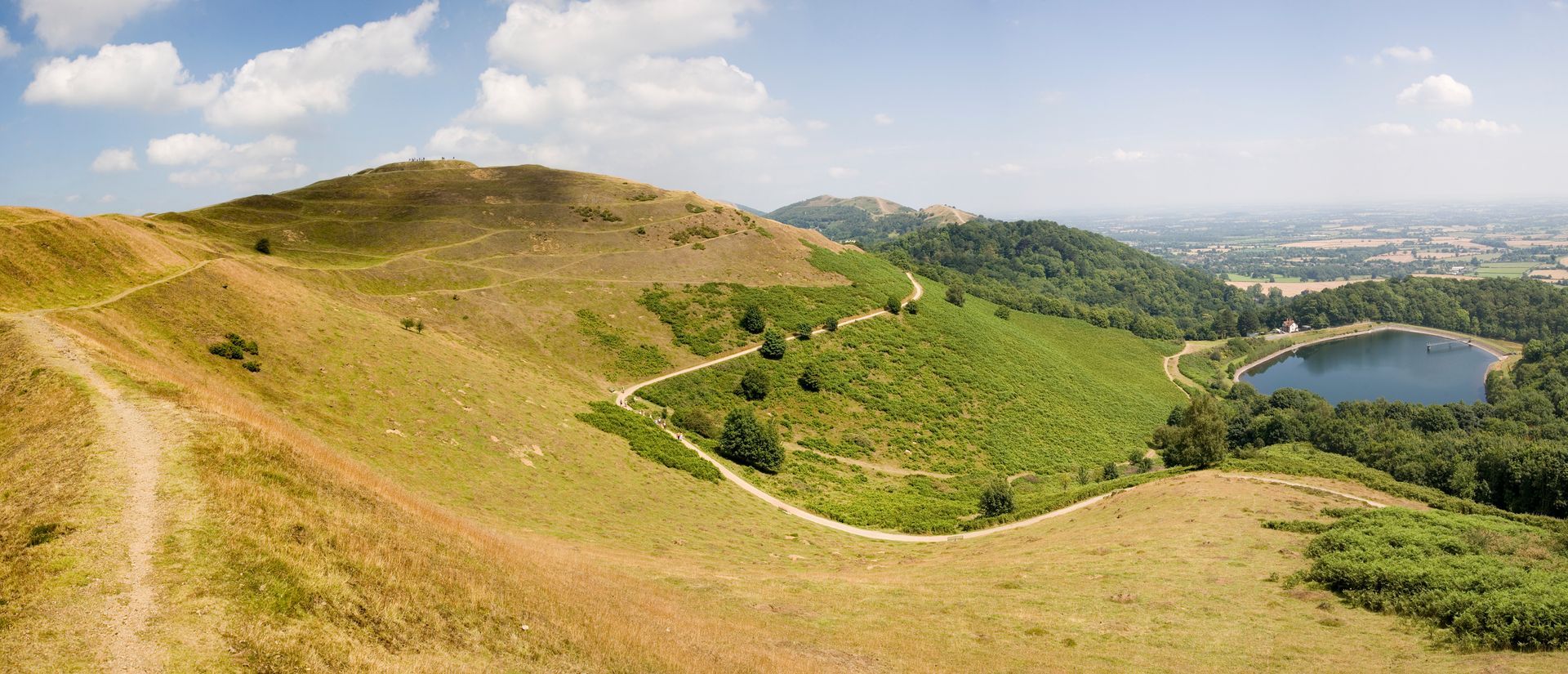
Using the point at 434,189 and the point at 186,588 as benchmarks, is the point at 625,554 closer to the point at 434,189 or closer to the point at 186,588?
the point at 186,588

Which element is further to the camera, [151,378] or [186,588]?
[151,378]

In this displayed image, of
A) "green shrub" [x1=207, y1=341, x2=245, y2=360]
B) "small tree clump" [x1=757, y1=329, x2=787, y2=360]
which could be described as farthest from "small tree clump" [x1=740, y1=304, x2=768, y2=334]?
"green shrub" [x1=207, y1=341, x2=245, y2=360]

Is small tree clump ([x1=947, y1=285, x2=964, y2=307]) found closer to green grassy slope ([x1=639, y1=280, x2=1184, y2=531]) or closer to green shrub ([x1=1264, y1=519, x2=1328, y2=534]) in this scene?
green grassy slope ([x1=639, y1=280, x2=1184, y2=531])

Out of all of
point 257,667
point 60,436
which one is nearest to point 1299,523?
point 257,667

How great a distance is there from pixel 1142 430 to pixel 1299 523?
49338 mm

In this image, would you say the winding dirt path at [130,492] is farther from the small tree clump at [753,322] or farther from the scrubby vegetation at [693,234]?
the scrubby vegetation at [693,234]

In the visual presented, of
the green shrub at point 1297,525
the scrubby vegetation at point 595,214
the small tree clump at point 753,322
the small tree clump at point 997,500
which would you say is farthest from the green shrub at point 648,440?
the scrubby vegetation at point 595,214

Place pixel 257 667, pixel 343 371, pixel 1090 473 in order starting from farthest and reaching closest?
pixel 1090 473 → pixel 343 371 → pixel 257 667

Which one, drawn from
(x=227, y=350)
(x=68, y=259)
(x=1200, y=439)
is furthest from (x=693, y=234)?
(x=1200, y=439)

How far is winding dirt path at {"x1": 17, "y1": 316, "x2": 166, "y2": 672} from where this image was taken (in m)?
9.65

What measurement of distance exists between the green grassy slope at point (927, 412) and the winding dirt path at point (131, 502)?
32.5 m

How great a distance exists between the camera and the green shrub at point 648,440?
134 feet

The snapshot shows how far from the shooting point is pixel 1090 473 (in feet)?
189

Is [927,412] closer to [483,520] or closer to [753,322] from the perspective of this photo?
[753,322]
